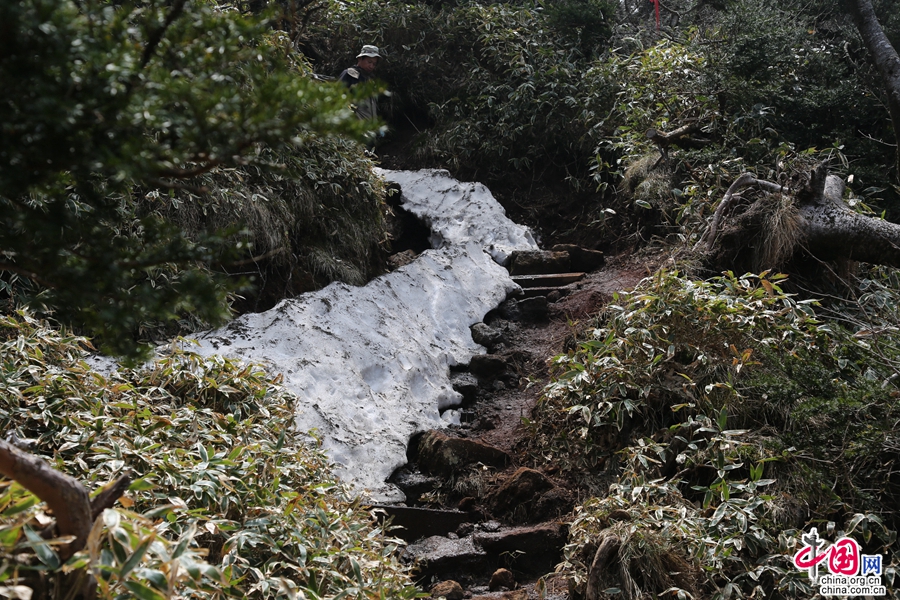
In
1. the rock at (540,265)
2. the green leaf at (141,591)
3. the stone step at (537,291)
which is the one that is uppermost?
the green leaf at (141,591)

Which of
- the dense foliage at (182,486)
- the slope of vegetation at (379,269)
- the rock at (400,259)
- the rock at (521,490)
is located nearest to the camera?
the slope of vegetation at (379,269)

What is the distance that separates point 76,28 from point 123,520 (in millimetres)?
1164

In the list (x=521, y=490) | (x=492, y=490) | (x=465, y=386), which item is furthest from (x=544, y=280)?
(x=521, y=490)

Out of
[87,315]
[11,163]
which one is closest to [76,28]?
[11,163]

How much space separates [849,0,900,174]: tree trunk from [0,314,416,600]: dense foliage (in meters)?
4.71

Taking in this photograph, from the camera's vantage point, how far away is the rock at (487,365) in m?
5.30

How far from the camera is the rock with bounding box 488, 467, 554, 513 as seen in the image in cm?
381

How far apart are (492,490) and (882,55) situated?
14.3 feet

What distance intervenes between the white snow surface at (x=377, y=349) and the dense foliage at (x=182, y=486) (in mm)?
465

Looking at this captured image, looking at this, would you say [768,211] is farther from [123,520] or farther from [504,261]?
[123,520]

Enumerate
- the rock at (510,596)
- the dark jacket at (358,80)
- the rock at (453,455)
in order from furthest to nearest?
1. the dark jacket at (358,80)
2. the rock at (453,455)
3. the rock at (510,596)

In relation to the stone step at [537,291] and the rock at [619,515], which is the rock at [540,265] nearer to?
the stone step at [537,291]

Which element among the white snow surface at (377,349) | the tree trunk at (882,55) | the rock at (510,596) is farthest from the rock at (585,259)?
the rock at (510,596)

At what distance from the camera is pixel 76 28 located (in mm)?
1227
